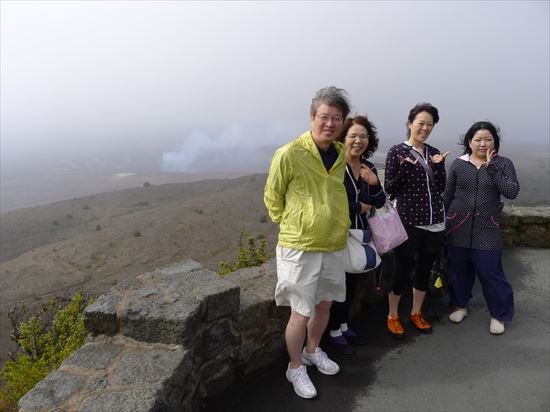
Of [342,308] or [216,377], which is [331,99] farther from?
[216,377]

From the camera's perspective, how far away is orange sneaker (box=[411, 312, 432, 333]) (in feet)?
11.7

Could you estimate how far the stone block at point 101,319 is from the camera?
2463 millimetres

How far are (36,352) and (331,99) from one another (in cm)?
434

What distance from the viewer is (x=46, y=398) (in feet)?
6.39

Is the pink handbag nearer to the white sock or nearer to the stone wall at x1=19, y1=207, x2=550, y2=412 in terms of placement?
the white sock

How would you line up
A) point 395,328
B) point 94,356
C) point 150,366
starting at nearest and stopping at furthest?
1. point 150,366
2. point 94,356
3. point 395,328

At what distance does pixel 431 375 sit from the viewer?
3014 mm

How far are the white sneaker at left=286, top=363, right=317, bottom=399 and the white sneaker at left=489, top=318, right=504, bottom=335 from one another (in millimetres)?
1989

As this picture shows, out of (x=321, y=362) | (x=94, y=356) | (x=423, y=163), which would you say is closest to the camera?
(x=94, y=356)

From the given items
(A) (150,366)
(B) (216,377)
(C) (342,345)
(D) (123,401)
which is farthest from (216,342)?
(C) (342,345)

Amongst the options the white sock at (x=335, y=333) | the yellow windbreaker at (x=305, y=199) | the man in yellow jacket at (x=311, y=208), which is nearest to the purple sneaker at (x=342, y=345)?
the white sock at (x=335, y=333)

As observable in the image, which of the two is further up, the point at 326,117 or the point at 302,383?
the point at 326,117

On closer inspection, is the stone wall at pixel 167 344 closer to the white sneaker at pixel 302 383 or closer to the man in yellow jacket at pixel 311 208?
the white sneaker at pixel 302 383

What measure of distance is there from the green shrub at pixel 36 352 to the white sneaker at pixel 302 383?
186cm
